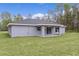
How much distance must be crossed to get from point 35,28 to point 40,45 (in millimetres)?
224

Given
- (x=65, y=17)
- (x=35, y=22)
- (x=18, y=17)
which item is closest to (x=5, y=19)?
(x=18, y=17)

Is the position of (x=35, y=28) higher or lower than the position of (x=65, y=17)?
lower

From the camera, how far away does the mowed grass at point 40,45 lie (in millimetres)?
12141

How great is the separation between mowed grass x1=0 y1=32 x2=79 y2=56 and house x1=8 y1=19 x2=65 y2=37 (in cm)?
6

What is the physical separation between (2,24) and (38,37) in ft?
1.59

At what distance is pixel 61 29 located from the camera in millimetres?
12180

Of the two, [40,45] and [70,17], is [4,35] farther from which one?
[70,17]

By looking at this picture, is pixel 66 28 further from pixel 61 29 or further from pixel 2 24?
pixel 2 24

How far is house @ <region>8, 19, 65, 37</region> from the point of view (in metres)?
12.1

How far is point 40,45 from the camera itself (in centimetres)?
1216

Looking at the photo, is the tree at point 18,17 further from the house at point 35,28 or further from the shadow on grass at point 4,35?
the shadow on grass at point 4,35

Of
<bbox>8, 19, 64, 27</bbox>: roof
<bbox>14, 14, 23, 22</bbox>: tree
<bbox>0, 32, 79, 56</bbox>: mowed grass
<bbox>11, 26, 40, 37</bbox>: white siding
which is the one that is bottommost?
<bbox>0, 32, 79, 56</bbox>: mowed grass

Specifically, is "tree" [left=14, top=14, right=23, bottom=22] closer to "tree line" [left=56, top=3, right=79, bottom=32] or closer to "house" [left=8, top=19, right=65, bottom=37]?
"house" [left=8, top=19, right=65, bottom=37]

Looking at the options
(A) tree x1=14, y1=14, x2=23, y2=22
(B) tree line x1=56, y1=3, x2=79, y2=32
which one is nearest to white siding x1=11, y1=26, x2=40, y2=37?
(A) tree x1=14, y1=14, x2=23, y2=22
